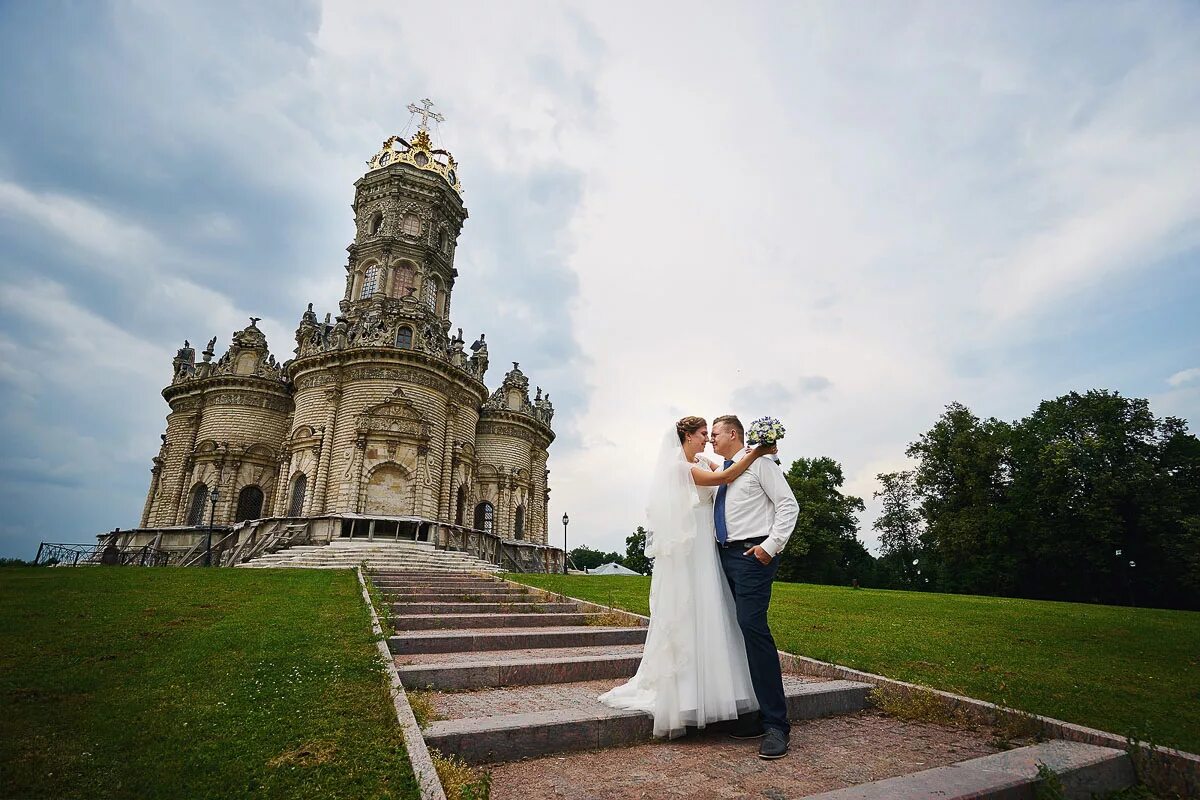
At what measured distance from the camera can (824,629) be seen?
32.6ft

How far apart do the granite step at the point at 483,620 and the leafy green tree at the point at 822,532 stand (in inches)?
1470

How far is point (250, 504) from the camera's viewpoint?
35.9m

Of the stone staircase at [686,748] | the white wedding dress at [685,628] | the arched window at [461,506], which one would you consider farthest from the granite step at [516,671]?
the arched window at [461,506]

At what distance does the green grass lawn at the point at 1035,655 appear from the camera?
16.8 feet

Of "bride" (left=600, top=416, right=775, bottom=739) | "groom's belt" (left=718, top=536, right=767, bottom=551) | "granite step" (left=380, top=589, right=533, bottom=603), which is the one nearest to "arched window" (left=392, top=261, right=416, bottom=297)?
"granite step" (left=380, top=589, right=533, bottom=603)

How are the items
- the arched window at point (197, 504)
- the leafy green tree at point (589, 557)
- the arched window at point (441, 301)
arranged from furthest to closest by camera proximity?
the leafy green tree at point (589, 557) < the arched window at point (441, 301) < the arched window at point (197, 504)

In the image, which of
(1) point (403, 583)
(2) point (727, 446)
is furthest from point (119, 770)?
(1) point (403, 583)

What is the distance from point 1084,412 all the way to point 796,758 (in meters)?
41.7

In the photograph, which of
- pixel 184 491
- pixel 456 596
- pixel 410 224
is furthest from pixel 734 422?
pixel 410 224

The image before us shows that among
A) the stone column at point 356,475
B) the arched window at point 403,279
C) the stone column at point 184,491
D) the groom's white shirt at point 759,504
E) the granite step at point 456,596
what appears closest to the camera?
the groom's white shirt at point 759,504

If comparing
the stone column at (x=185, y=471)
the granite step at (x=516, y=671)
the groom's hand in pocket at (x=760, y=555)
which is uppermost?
the stone column at (x=185, y=471)

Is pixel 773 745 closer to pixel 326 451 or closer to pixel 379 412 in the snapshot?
pixel 379 412

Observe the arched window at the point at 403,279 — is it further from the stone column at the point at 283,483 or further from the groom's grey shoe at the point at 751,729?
the groom's grey shoe at the point at 751,729

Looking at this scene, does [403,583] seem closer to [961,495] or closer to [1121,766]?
[1121,766]
